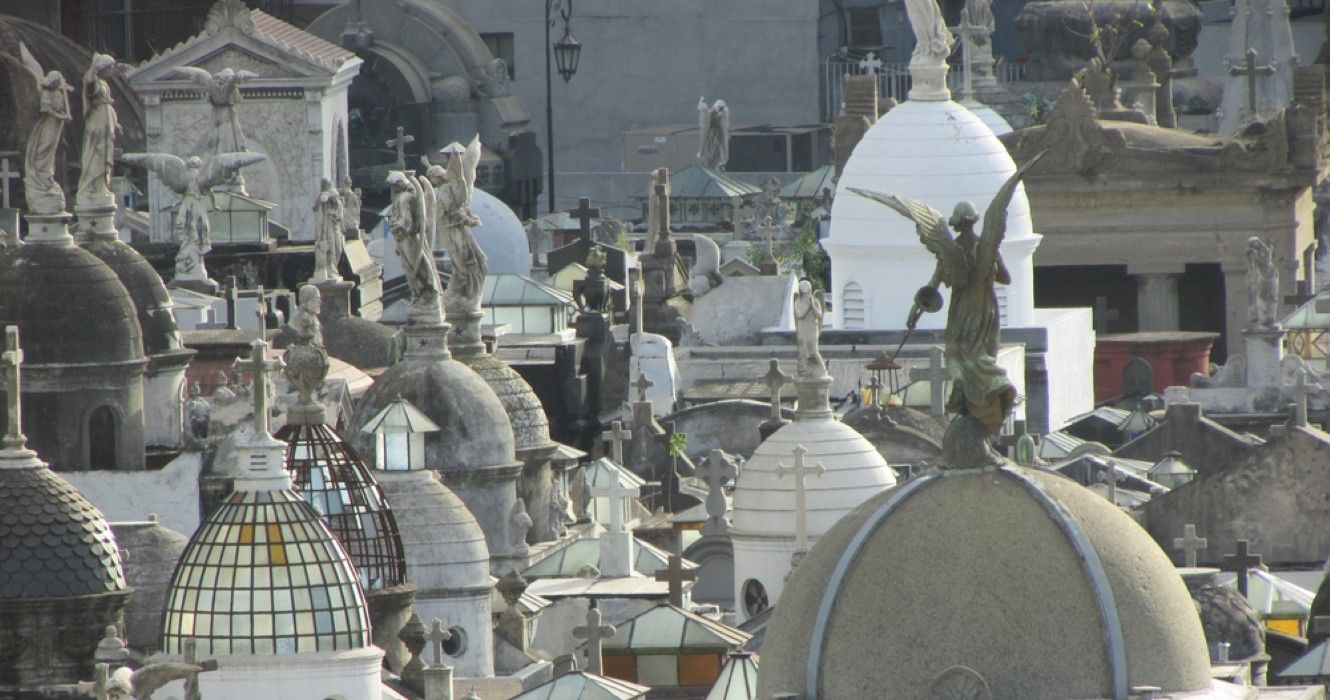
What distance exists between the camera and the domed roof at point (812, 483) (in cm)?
5934

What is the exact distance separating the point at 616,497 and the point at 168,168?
27.0m

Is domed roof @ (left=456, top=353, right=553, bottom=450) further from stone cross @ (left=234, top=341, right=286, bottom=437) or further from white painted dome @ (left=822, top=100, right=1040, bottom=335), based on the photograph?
white painted dome @ (left=822, top=100, right=1040, bottom=335)

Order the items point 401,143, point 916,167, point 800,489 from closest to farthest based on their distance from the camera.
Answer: point 800,489
point 916,167
point 401,143

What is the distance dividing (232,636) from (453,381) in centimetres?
1811

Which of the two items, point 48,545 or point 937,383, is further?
point 937,383

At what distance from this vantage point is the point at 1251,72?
4877 inches

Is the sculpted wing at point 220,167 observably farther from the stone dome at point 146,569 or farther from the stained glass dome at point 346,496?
the stained glass dome at point 346,496

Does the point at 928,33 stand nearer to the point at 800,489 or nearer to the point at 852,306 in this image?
the point at 852,306

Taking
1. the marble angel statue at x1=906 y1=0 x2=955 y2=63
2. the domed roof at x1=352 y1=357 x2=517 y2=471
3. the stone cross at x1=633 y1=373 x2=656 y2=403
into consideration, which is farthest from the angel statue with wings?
the domed roof at x1=352 y1=357 x2=517 y2=471

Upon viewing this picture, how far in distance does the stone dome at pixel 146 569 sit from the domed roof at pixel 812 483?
855cm

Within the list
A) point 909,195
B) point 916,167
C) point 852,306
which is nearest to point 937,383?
point 909,195

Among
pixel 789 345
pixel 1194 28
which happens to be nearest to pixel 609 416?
pixel 789 345

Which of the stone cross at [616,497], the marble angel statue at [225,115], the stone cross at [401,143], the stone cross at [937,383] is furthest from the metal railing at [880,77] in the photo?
the stone cross at [616,497]

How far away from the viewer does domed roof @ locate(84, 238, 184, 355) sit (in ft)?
209
